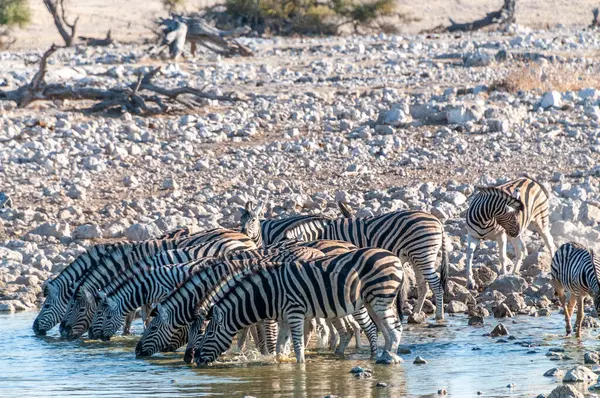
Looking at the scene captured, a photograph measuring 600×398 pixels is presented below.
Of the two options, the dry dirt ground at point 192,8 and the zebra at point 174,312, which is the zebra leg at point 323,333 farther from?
the dry dirt ground at point 192,8

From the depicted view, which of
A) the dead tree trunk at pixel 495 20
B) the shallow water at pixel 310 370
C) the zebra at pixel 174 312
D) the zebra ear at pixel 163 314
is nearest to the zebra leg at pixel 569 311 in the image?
the shallow water at pixel 310 370

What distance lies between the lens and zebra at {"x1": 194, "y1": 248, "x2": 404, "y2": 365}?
8805 millimetres

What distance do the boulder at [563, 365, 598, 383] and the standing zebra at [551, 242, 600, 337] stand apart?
1.43 metres

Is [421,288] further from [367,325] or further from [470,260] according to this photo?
[367,325]

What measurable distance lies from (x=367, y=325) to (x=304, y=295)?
69 centimetres

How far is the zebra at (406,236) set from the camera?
35.4 feet

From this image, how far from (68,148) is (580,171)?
752cm

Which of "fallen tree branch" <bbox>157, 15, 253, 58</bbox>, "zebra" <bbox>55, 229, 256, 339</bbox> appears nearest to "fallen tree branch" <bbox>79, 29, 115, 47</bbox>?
"fallen tree branch" <bbox>157, 15, 253, 58</bbox>

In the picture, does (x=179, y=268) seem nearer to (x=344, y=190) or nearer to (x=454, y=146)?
(x=344, y=190)

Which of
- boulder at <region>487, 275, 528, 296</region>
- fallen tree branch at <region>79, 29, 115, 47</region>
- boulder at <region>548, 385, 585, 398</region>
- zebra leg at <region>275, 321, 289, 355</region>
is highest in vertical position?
fallen tree branch at <region>79, 29, 115, 47</region>

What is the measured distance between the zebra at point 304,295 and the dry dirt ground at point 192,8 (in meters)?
31.4

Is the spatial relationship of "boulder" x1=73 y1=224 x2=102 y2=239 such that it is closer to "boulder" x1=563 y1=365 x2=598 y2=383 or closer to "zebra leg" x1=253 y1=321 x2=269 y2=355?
"zebra leg" x1=253 y1=321 x2=269 y2=355

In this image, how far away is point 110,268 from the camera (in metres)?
11.1

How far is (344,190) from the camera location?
15305mm
